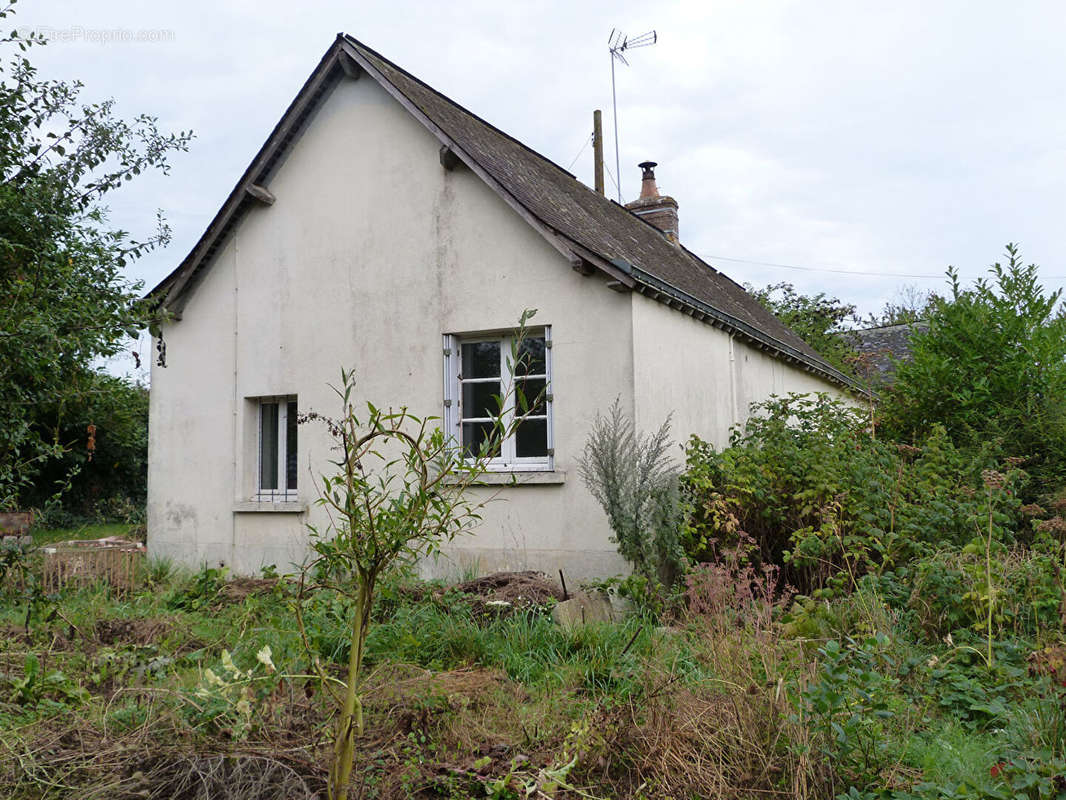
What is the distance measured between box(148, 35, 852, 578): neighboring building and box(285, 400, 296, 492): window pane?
1.1 inches

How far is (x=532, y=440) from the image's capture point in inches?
367

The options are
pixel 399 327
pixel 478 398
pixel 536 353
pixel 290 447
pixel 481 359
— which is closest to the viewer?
pixel 536 353

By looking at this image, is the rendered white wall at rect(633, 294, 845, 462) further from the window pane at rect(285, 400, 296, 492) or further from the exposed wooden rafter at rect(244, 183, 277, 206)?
the exposed wooden rafter at rect(244, 183, 277, 206)

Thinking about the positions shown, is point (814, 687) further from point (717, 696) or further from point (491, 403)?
point (491, 403)

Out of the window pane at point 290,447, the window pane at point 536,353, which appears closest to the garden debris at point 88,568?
the window pane at point 290,447

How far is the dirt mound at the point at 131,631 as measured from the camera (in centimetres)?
653

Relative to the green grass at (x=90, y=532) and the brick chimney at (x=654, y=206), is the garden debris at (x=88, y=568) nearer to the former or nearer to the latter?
the green grass at (x=90, y=532)

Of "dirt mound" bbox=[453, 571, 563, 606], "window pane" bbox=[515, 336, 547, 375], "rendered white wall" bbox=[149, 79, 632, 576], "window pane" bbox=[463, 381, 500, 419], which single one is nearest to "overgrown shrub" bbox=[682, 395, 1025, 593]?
"rendered white wall" bbox=[149, 79, 632, 576]

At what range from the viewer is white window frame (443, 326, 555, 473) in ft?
29.9

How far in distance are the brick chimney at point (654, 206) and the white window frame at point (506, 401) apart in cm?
876

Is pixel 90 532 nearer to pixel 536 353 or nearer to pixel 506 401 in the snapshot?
pixel 506 401

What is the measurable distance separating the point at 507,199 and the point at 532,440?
2.62 m

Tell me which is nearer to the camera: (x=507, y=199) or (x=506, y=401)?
(x=507, y=199)

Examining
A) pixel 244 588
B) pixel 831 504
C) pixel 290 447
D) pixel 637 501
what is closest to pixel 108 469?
pixel 290 447
